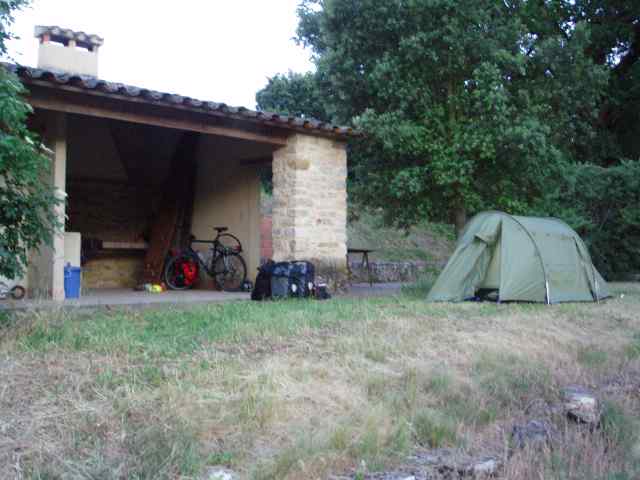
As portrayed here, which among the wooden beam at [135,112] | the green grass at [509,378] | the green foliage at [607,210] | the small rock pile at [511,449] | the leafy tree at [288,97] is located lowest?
the small rock pile at [511,449]

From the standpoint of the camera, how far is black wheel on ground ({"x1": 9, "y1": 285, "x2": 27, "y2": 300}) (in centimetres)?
785

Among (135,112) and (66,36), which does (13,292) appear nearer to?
(135,112)

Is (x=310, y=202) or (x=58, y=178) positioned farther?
(x=310, y=202)

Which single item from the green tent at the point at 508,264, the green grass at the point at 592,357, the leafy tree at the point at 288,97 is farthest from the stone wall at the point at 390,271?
the green grass at the point at 592,357

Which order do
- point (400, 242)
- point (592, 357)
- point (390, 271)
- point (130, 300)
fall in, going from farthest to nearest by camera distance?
point (400, 242)
point (390, 271)
point (130, 300)
point (592, 357)

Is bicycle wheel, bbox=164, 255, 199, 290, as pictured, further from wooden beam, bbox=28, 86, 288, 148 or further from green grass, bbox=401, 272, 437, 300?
green grass, bbox=401, 272, 437, 300

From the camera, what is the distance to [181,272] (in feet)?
35.2

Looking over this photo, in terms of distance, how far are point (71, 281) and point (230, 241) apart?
3.21m

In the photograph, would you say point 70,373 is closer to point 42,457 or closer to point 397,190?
point 42,457

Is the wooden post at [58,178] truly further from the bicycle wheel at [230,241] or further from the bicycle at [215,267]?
the bicycle wheel at [230,241]

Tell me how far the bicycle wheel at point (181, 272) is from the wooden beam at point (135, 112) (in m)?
2.58

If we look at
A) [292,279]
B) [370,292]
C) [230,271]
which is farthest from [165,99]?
[370,292]

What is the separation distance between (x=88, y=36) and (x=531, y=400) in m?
12.6

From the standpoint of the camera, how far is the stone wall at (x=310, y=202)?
9.48 metres
